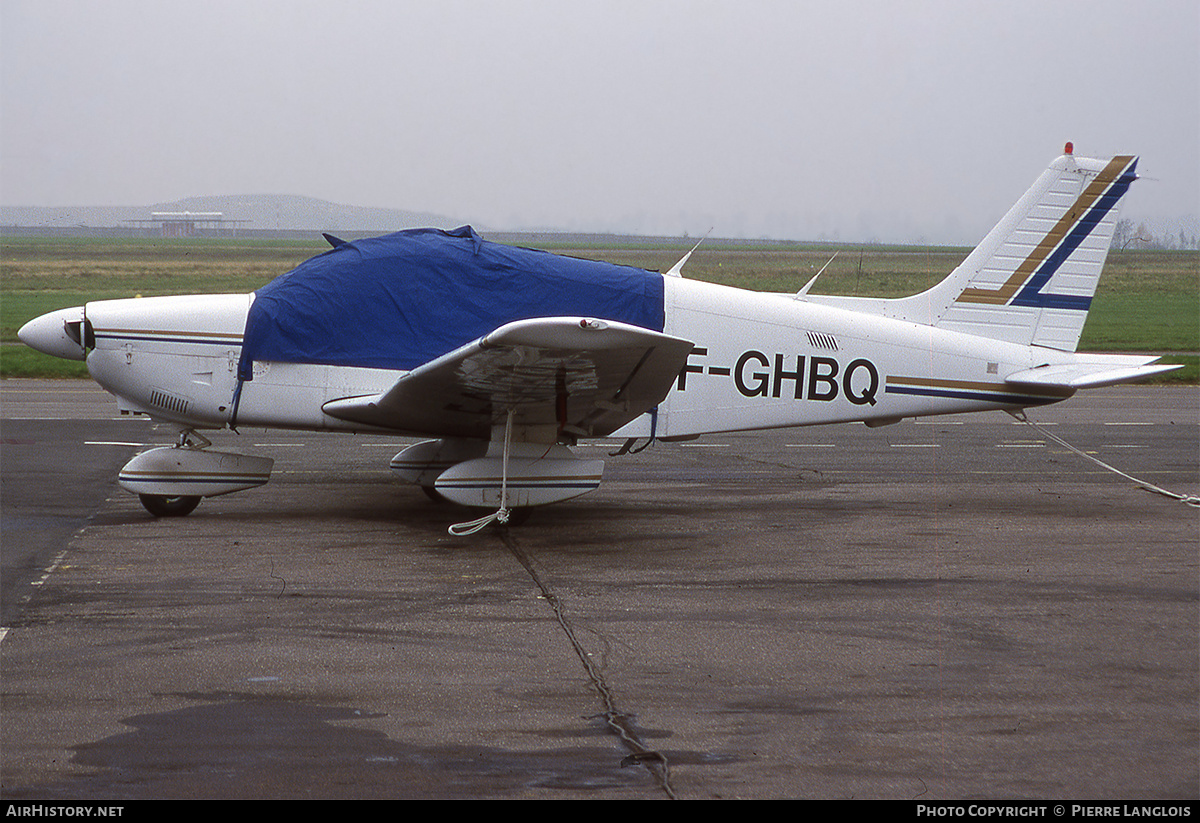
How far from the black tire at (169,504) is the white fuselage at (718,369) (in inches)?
26.3

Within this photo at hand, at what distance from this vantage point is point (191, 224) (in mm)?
49156

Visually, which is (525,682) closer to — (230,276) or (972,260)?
(972,260)

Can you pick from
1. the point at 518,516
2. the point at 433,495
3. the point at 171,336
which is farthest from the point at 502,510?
the point at 171,336

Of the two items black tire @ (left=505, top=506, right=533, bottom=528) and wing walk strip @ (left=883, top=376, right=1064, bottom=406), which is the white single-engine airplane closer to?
wing walk strip @ (left=883, top=376, right=1064, bottom=406)

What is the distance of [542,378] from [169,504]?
3.67m

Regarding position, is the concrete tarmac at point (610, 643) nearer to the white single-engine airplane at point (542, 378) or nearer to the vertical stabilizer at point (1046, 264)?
the white single-engine airplane at point (542, 378)

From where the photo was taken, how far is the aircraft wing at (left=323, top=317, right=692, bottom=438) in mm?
7230

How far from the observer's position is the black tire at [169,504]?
9312 mm

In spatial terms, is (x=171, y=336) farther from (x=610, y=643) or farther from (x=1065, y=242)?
(x=1065, y=242)

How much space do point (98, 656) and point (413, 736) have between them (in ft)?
6.98

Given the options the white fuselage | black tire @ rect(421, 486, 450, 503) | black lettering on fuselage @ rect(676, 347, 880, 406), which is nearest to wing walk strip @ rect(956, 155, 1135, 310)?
the white fuselage

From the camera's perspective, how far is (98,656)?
584cm

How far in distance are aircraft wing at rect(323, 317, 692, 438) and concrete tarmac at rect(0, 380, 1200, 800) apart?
3.07ft

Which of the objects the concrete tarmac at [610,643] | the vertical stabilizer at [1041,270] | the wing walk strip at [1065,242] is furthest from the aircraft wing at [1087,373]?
the concrete tarmac at [610,643]
